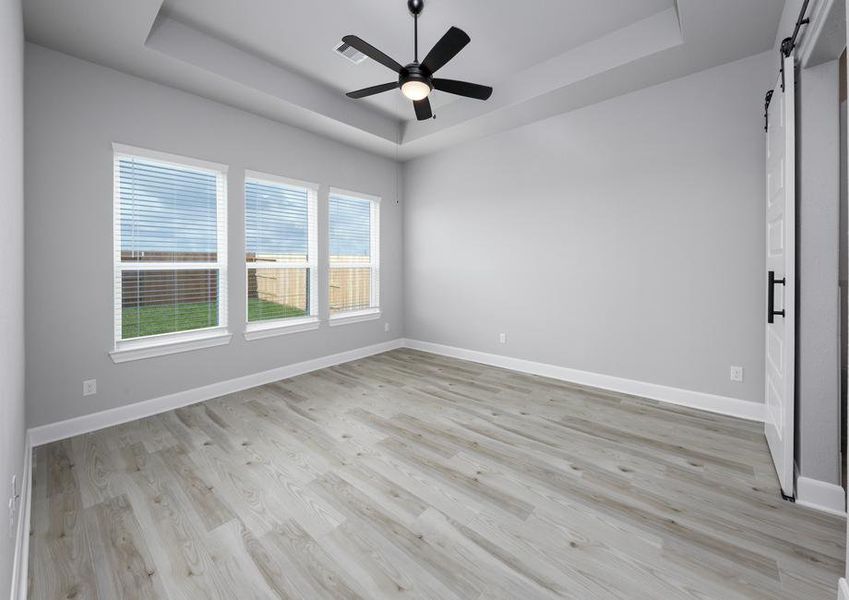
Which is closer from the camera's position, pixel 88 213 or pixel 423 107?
pixel 88 213

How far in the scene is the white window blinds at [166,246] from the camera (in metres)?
3.14

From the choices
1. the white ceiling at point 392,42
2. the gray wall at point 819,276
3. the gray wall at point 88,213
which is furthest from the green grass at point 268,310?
the gray wall at point 819,276

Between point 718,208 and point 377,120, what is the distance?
3.73 meters

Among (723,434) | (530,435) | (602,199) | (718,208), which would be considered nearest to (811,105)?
(718,208)

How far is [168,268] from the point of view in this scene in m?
3.37

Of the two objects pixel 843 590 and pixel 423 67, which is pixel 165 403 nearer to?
pixel 423 67

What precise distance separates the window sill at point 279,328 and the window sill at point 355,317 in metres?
0.27

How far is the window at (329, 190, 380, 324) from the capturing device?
4.89 meters

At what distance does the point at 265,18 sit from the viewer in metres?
2.90

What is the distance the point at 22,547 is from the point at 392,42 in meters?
3.97

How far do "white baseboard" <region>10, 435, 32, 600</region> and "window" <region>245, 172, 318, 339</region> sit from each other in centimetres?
211

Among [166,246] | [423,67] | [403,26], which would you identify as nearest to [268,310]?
[166,246]

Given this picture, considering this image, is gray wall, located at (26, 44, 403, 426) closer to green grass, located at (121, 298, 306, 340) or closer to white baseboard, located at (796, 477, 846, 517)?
green grass, located at (121, 298, 306, 340)

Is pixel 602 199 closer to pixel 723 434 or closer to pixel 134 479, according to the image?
pixel 723 434
